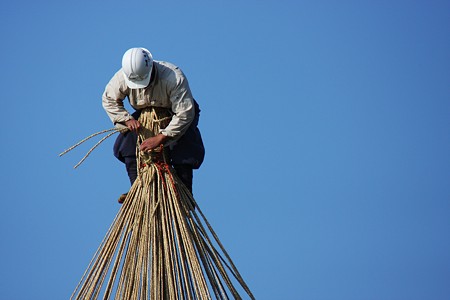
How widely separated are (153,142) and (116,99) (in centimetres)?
38

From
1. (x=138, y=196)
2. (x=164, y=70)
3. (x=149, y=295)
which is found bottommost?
(x=149, y=295)

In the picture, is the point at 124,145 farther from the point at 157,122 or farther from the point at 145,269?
the point at 145,269

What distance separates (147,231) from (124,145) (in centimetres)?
71

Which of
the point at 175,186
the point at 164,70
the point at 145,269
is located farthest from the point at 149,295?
the point at 164,70

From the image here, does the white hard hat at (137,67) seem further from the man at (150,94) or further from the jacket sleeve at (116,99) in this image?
the jacket sleeve at (116,99)

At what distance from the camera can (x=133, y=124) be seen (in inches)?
349

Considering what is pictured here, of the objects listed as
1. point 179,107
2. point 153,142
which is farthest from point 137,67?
point 153,142

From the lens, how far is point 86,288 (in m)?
8.77

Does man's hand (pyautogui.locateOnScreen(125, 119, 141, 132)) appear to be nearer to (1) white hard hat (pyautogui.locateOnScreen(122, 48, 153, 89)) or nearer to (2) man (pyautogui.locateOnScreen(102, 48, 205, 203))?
(2) man (pyautogui.locateOnScreen(102, 48, 205, 203))

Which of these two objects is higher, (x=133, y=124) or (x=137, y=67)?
(x=137, y=67)

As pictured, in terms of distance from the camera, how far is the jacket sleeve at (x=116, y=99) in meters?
8.84

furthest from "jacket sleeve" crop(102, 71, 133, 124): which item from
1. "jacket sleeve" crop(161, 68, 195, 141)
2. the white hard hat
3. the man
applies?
"jacket sleeve" crop(161, 68, 195, 141)

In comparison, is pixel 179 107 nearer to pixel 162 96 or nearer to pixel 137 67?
pixel 162 96

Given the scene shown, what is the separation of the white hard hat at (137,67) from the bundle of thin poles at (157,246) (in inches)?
11.5
